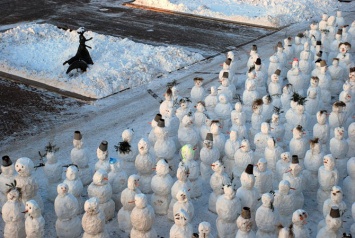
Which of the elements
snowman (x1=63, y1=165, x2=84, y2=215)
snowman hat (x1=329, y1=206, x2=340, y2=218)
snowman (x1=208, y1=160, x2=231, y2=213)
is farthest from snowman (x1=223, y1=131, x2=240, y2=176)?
snowman (x1=63, y1=165, x2=84, y2=215)

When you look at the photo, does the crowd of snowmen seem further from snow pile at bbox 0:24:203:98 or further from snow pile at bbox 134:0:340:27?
snow pile at bbox 134:0:340:27

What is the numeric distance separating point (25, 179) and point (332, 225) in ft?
14.1

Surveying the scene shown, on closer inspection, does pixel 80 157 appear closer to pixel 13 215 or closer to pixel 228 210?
Answer: pixel 13 215

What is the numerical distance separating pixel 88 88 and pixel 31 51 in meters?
A: 3.15

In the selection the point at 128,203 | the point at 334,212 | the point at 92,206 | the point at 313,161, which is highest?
the point at 334,212

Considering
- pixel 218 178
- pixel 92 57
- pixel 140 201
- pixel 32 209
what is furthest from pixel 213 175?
pixel 92 57

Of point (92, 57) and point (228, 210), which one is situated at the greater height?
point (228, 210)

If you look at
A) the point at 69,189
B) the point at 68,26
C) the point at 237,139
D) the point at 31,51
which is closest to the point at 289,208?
the point at 237,139

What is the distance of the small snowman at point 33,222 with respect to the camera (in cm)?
788

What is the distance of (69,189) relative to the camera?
8602mm

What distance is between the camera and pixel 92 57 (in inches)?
607

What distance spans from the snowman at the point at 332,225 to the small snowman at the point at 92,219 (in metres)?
2.90

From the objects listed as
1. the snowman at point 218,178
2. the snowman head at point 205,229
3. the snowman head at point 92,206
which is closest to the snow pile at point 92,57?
the snowman at point 218,178

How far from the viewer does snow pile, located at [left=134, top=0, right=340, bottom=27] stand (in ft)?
62.9
